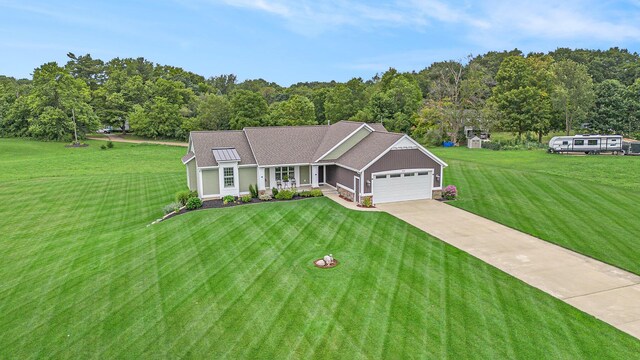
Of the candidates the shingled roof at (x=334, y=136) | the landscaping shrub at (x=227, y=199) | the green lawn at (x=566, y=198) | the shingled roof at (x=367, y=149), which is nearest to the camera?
the green lawn at (x=566, y=198)

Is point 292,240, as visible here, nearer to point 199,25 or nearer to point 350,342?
point 350,342

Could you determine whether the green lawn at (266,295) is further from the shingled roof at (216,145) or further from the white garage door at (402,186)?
the shingled roof at (216,145)

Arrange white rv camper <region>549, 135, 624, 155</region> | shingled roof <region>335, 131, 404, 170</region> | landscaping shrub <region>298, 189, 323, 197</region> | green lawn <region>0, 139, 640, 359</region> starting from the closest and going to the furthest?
green lawn <region>0, 139, 640, 359</region> < shingled roof <region>335, 131, 404, 170</region> < landscaping shrub <region>298, 189, 323, 197</region> < white rv camper <region>549, 135, 624, 155</region>

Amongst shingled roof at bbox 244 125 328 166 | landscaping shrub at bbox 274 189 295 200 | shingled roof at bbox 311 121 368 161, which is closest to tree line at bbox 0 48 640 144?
shingled roof at bbox 311 121 368 161

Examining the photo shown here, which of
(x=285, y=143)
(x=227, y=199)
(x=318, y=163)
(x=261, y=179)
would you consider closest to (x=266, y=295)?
(x=227, y=199)

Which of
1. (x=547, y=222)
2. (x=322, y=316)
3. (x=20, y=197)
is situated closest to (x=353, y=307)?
(x=322, y=316)

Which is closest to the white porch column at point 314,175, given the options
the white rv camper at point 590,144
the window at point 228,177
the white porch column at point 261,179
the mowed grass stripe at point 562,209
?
the white porch column at point 261,179

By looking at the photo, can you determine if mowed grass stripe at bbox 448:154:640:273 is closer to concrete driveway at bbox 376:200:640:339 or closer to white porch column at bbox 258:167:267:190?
concrete driveway at bbox 376:200:640:339
